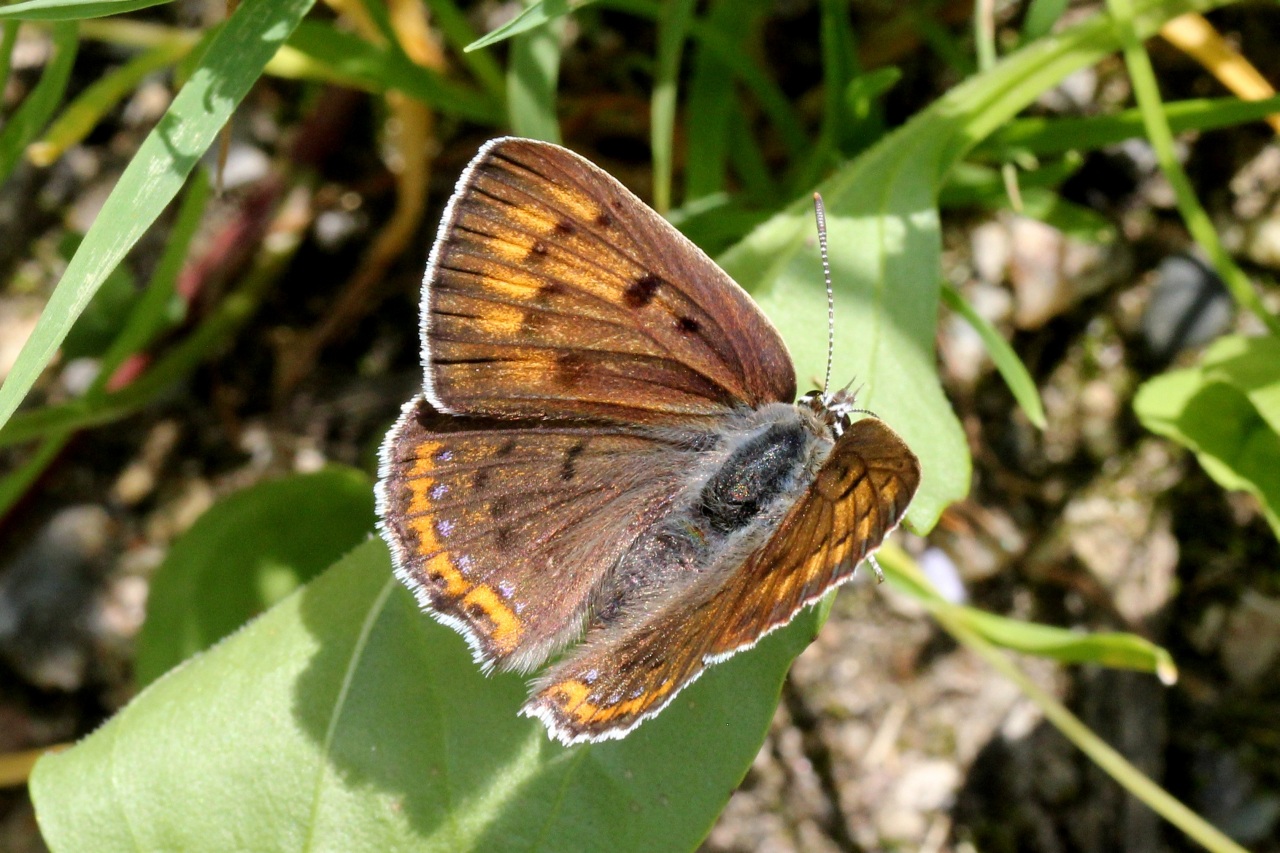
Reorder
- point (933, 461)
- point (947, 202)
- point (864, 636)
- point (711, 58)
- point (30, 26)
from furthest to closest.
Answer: point (30, 26)
point (864, 636)
point (711, 58)
point (947, 202)
point (933, 461)

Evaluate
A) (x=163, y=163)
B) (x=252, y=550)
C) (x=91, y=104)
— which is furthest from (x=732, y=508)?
(x=91, y=104)

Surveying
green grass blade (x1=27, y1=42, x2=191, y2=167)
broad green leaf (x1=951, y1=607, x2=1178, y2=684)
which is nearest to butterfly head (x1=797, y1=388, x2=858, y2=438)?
broad green leaf (x1=951, y1=607, x2=1178, y2=684)

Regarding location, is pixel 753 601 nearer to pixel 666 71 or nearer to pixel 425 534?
pixel 425 534

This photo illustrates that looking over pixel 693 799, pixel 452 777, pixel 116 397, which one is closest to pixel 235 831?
pixel 452 777

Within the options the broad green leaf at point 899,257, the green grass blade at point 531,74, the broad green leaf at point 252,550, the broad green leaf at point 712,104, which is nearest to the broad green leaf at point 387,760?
the broad green leaf at point 899,257

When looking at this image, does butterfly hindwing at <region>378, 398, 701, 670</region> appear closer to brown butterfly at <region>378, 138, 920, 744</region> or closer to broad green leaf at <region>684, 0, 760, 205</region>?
brown butterfly at <region>378, 138, 920, 744</region>

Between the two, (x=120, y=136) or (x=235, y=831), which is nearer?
(x=235, y=831)

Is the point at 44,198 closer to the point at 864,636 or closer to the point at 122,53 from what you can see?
the point at 122,53
